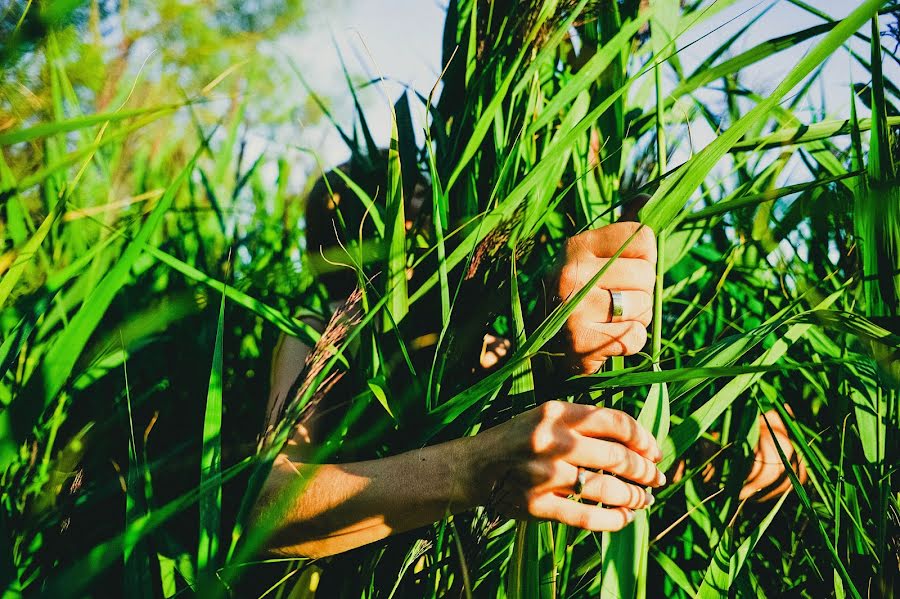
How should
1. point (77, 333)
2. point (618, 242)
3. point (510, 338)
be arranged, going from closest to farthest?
point (77, 333)
point (618, 242)
point (510, 338)

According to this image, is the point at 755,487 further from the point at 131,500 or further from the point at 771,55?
the point at 131,500

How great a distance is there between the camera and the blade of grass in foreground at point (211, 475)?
0.51 metres

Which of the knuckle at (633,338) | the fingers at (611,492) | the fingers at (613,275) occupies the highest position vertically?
the fingers at (613,275)

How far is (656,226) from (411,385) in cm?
36

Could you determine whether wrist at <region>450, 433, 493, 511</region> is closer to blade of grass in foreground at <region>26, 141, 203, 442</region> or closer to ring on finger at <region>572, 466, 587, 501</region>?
ring on finger at <region>572, 466, 587, 501</region>

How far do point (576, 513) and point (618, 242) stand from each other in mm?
331

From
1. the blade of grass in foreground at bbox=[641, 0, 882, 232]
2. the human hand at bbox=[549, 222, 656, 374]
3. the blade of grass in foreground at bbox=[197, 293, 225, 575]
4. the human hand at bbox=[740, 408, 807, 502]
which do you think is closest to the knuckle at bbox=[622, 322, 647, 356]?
the human hand at bbox=[549, 222, 656, 374]

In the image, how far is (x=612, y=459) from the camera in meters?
0.55

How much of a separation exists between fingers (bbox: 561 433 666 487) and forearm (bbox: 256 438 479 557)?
0.12 metres

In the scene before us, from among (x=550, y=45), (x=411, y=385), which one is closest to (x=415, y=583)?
(x=411, y=385)

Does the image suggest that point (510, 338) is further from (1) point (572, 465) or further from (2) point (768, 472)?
(2) point (768, 472)

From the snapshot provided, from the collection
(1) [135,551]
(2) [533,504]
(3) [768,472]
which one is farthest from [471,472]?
(3) [768,472]

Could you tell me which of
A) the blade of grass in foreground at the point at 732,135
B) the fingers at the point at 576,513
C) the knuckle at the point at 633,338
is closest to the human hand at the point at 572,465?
the fingers at the point at 576,513

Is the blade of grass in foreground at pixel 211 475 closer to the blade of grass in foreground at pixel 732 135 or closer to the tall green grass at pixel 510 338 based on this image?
the tall green grass at pixel 510 338
